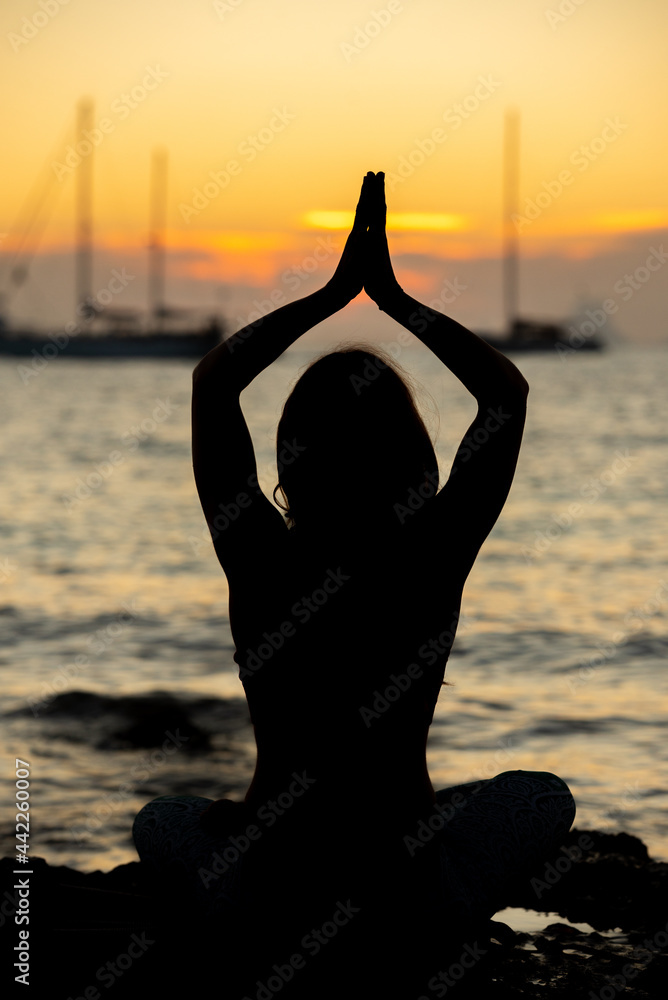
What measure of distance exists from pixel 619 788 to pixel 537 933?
7.23ft

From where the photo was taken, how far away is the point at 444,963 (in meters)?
2.24

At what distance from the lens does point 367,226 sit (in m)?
2.15

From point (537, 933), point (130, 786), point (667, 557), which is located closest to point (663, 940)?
point (537, 933)

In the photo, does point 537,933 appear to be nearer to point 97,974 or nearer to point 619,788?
point 97,974

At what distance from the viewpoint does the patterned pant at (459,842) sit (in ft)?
7.20

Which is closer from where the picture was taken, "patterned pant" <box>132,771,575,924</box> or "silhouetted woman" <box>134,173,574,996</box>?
"silhouetted woman" <box>134,173,574,996</box>
